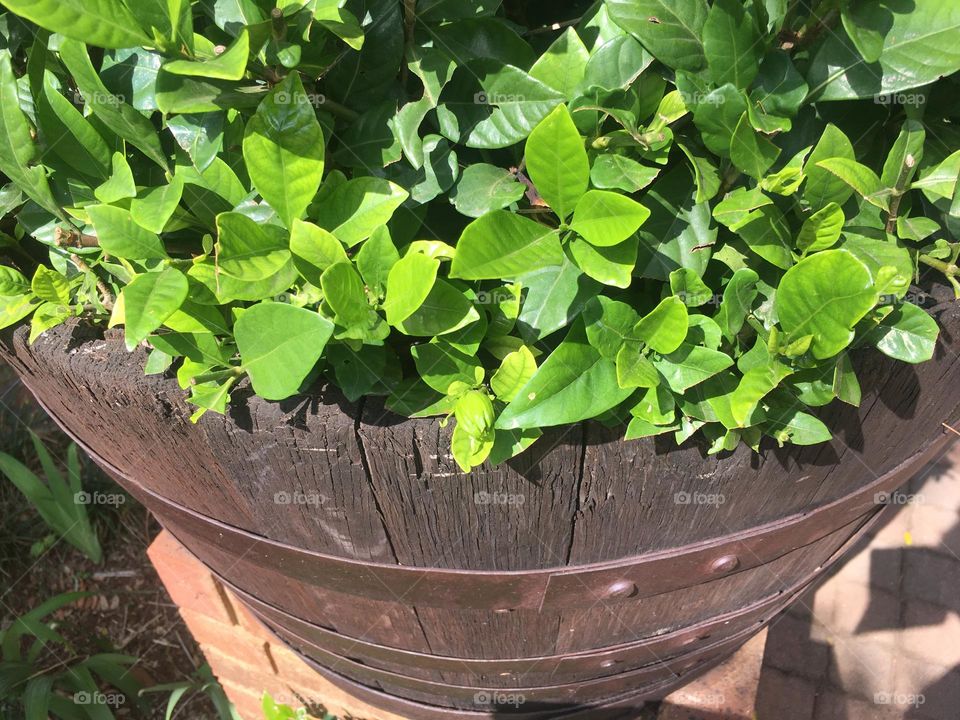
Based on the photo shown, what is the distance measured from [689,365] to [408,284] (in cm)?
28

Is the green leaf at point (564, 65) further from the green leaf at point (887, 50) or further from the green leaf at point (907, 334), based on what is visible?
the green leaf at point (907, 334)

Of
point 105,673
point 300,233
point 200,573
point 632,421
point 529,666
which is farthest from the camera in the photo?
point 105,673

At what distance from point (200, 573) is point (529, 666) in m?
0.89

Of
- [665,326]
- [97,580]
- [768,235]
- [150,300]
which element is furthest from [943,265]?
[97,580]

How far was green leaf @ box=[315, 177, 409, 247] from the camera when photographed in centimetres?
69

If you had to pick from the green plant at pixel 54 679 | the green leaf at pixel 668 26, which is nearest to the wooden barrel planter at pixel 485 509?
the green leaf at pixel 668 26

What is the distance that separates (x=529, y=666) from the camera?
1215 mm

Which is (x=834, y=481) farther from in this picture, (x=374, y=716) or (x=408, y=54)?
(x=374, y=716)

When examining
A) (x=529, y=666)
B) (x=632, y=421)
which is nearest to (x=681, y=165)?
(x=632, y=421)

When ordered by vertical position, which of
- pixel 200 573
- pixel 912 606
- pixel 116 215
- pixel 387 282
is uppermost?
pixel 116 215

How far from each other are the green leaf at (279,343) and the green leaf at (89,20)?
22 cm

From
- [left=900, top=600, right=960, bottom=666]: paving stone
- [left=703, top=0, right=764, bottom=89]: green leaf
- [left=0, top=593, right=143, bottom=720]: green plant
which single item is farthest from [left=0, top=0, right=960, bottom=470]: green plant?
[left=900, top=600, right=960, bottom=666]: paving stone

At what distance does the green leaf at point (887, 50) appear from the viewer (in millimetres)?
635

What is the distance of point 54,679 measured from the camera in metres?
1.99
